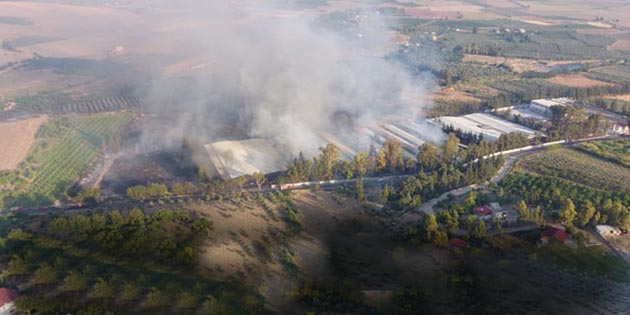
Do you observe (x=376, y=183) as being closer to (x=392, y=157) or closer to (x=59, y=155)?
(x=392, y=157)

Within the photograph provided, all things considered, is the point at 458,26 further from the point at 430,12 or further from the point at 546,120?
the point at 546,120

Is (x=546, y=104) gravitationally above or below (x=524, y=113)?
above

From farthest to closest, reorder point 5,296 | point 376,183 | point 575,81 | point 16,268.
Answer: point 575,81, point 376,183, point 16,268, point 5,296

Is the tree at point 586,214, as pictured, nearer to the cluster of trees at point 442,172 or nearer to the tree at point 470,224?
the tree at point 470,224

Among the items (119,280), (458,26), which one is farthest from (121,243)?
(458,26)

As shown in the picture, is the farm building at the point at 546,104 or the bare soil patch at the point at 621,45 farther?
the bare soil patch at the point at 621,45

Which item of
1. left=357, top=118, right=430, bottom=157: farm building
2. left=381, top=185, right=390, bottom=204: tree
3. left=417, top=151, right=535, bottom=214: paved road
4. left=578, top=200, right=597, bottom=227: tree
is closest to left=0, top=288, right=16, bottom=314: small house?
left=381, top=185, right=390, bottom=204: tree

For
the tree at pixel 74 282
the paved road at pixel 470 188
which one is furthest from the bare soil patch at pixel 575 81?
the tree at pixel 74 282

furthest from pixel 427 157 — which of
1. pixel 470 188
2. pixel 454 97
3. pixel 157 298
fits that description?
pixel 454 97
